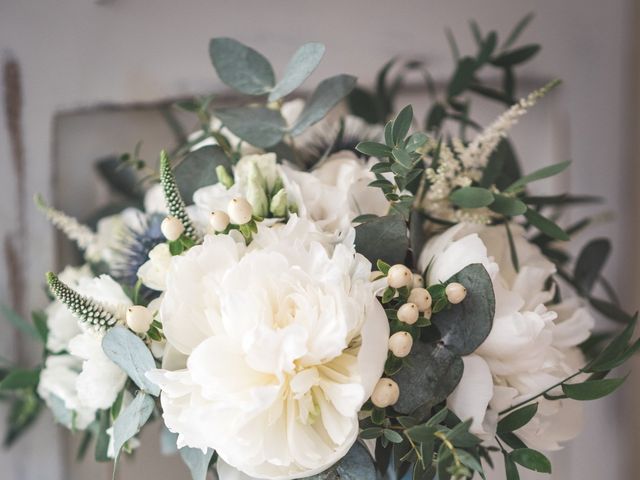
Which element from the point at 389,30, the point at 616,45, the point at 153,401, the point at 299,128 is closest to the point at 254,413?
the point at 153,401

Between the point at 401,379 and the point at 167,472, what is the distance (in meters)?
0.38

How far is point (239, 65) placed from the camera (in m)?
0.51

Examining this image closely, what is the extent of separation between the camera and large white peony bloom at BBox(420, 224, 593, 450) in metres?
0.40

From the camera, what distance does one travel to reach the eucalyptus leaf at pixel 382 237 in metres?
0.42

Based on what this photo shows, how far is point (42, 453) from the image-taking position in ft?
2.15

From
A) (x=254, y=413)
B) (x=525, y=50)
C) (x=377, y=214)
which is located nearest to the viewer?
(x=254, y=413)

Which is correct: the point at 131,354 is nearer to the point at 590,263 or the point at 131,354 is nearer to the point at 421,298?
the point at 421,298

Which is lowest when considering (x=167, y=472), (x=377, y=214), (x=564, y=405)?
(x=167, y=472)

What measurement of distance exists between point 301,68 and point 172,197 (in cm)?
14

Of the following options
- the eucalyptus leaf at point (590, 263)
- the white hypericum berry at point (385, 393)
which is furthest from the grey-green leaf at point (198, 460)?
the eucalyptus leaf at point (590, 263)

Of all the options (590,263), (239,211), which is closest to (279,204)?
(239,211)

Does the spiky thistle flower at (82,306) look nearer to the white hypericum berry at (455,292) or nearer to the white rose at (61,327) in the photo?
the white rose at (61,327)

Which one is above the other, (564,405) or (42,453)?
(564,405)

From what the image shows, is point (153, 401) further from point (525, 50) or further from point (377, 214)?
point (525, 50)
